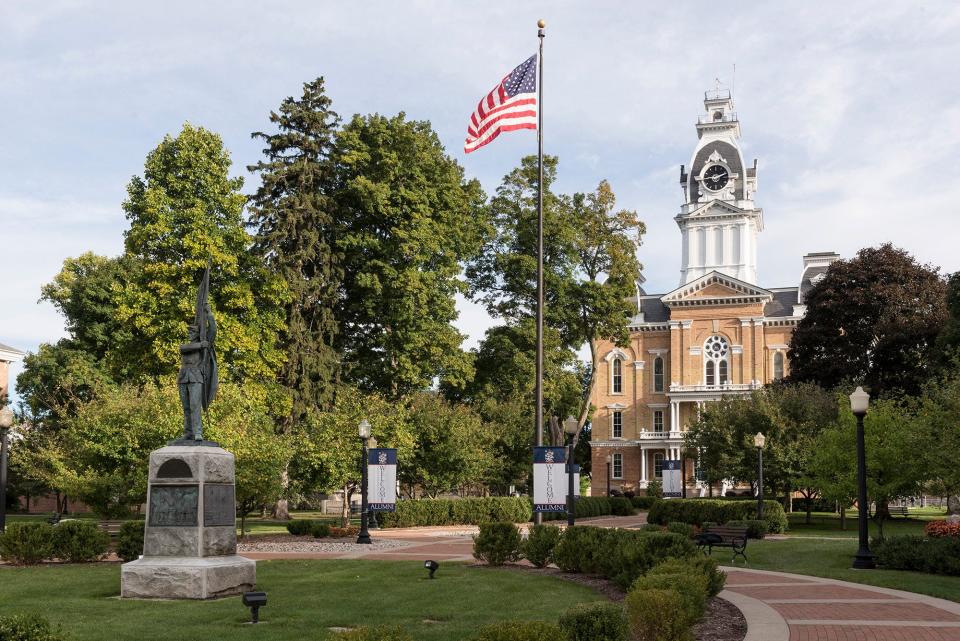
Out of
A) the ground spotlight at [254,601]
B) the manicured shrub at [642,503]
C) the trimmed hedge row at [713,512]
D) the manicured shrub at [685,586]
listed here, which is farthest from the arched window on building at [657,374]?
the ground spotlight at [254,601]

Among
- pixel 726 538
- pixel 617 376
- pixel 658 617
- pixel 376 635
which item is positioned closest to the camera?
pixel 376 635

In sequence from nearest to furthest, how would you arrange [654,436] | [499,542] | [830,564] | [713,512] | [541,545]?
[541,545] < [499,542] < [830,564] < [713,512] < [654,436]

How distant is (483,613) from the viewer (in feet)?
41.9

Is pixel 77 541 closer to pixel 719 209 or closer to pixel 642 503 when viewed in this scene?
pixel 642 503

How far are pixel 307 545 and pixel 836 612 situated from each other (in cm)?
1596

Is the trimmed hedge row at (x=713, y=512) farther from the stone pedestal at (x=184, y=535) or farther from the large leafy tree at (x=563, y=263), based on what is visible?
the stone pedestal at (x=184, y=535)

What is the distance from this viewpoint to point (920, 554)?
18375 millimetres

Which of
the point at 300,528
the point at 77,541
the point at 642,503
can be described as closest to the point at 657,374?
the point at 642,503

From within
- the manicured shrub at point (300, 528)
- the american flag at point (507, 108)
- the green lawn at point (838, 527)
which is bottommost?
the green lawn at point (838, 527)

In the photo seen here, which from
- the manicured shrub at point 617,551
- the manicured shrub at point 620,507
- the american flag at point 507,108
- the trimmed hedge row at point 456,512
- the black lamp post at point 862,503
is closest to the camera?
the manicured shrub at point 617,551

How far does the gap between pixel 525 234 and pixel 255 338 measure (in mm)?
14911

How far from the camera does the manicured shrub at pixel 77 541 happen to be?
1958cm

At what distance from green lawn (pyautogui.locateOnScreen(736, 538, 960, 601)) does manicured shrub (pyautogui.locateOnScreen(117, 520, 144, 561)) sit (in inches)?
499

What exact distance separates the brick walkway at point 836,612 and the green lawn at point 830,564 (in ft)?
1.95
